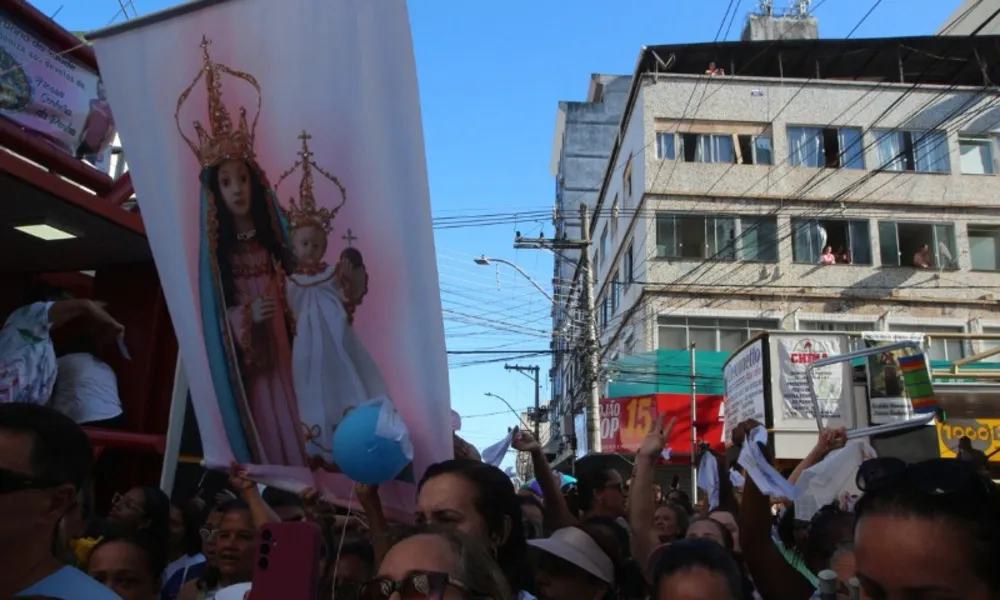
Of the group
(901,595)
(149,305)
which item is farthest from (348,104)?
(149,305)

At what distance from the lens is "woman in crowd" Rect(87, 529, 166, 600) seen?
9.78 feet

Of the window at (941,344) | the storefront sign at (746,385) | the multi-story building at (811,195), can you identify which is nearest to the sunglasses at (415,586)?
the storefront sign at (746,385)

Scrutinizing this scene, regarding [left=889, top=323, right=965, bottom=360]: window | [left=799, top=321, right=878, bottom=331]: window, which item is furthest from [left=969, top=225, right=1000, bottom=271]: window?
[left=799, top=321, right=878, bottom=331]: window

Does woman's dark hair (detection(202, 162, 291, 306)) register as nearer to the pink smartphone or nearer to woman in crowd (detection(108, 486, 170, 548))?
woman in crowd (detection(108, 486, 170, 548))

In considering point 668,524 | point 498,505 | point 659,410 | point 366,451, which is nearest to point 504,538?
point 498,505

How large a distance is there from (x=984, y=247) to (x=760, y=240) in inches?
268

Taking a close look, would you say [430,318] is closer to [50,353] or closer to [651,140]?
[50,353]

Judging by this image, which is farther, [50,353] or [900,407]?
[900,407]

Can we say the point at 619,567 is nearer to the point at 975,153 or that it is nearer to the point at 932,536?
the point at 932,536

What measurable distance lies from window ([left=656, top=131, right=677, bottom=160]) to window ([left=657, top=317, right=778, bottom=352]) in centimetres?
543

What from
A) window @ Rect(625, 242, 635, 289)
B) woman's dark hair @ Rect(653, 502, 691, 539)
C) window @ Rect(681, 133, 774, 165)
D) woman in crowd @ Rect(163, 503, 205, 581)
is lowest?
woman's dark hair @ Rect(653, 502, 691, 539)

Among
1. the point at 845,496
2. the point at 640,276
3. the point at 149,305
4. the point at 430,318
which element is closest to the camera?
the point at 430,318

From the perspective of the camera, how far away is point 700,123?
86.0ft

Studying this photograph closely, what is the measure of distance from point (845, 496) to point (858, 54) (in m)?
25.8
